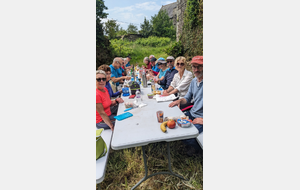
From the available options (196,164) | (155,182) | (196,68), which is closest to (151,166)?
(155,182)

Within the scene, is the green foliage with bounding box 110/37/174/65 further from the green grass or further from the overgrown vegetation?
the green grass

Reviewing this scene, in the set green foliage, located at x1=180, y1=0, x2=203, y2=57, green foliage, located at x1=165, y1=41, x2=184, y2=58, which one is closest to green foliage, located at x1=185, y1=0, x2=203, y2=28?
green foliage, located at x1=180, y1=0, x2=203, y2=57

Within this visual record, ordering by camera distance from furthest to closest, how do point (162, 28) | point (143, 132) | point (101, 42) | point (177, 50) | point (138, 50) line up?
→ point (162, 28), point (138, 50), point (177, 50), point (101, 42), point (143, 132)

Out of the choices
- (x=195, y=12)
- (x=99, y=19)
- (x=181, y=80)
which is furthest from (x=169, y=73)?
(x=99, y=19)

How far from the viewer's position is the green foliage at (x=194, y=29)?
327 inches

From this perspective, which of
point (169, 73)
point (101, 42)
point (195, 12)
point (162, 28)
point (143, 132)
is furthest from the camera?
point (162, 28)

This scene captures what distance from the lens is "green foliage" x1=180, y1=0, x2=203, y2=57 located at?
830 centimetres

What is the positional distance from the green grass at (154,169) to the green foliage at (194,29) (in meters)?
7.08

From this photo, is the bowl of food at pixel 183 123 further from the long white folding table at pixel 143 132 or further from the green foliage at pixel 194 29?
the green foliage at pixel 194 29

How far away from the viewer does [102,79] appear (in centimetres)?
225

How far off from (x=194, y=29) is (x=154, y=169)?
9.56 m

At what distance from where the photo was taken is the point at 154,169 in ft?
7.10

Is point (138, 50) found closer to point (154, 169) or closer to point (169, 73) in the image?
point (169, 73)

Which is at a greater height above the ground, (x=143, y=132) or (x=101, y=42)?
(x=101, y=42)
